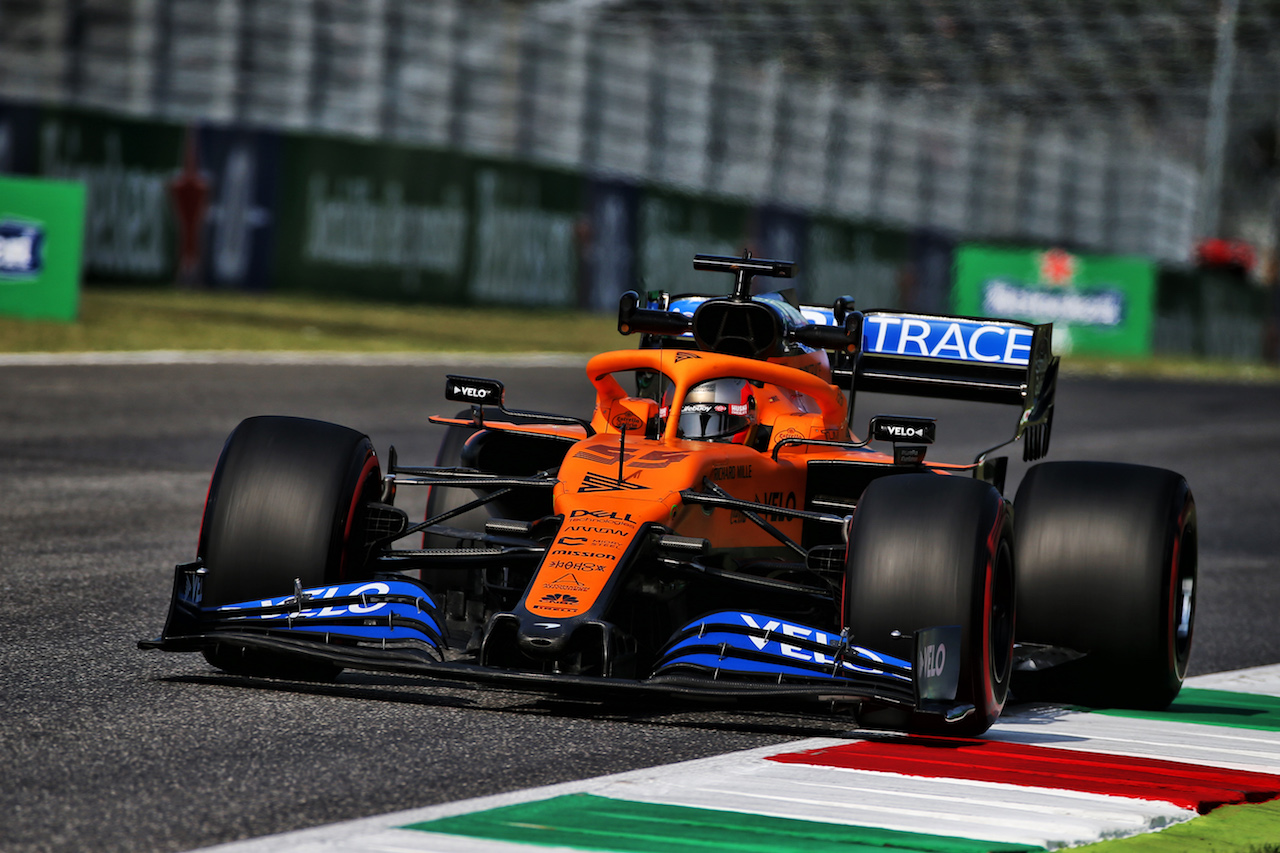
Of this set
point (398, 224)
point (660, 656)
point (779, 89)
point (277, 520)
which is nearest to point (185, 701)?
point (277, 520)

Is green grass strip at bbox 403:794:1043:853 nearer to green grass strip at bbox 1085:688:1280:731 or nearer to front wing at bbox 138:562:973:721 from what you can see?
front wing at bbox 138:562:973:721

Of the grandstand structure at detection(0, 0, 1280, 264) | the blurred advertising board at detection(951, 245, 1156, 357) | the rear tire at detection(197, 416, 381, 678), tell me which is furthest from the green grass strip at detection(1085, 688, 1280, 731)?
the blurred advertising board at detection(951, 245, 1156, 357)

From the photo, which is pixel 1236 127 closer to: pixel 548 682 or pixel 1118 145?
pixel 1118 145

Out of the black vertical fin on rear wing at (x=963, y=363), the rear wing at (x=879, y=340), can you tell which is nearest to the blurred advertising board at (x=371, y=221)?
the rear wing at (x=879, y=340)

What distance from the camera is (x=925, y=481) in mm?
5820

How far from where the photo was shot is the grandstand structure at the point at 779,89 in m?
26.2

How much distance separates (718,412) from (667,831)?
101 inches

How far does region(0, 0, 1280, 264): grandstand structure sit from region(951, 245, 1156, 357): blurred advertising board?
4203mm

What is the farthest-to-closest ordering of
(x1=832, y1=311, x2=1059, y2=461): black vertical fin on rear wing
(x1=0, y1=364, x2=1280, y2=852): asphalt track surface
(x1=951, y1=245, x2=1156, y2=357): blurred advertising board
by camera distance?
(x1=951, y1=245, x2=1156, y2=357): blurred advertising board → (x1=832, y1=311, x2=1059, y2=461): black vertical fin on rear wing → (x1=0, y1=364, x2=1280, y2=852): asphalt track surface

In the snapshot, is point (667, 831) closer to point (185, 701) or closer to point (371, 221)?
point (185, 701)

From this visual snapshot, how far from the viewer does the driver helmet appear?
678 cm

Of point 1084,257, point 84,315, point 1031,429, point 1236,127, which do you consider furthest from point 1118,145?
point 1031,429

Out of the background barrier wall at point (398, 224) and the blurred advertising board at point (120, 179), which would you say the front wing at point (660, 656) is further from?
the blurred advertising board at point (120, 179)

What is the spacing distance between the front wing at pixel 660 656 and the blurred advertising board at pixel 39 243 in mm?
13125
